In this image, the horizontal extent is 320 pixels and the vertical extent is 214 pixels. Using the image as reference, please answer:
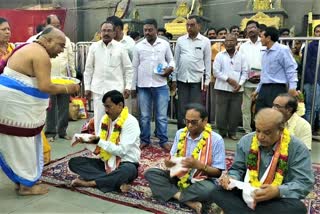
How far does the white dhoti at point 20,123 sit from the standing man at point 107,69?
121 cm

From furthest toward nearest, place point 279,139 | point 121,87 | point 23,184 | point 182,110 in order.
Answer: point 182,110 → point 121,87 → point 23,184 → point 279,139

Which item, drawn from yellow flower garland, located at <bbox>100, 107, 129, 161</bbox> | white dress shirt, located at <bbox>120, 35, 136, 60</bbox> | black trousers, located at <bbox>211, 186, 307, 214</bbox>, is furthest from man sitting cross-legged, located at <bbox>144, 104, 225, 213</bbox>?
white dress shirt, located at <bbox>120, 35, 136, 60</bbox>

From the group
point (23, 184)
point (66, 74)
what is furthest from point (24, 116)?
point (66, 74)

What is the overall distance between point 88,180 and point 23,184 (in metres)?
0.59

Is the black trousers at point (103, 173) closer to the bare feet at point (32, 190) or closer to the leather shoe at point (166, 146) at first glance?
the bare feet at point (32, 190)

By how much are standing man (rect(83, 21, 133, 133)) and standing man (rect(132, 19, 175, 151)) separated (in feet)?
1.10

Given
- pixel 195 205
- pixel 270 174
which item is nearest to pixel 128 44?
pixel 195 205

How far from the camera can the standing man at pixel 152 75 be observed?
4.68 metres

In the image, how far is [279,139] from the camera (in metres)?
2.46

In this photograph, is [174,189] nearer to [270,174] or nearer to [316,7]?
[270,174]

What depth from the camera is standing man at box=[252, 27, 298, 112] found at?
4.26 meters

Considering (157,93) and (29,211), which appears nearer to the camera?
(29,211)

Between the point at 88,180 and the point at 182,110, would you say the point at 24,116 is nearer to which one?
the point at 88,180

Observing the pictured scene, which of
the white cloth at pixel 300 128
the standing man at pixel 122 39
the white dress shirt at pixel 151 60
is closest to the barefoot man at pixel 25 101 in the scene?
the white dress shirt at pixel 151 60
